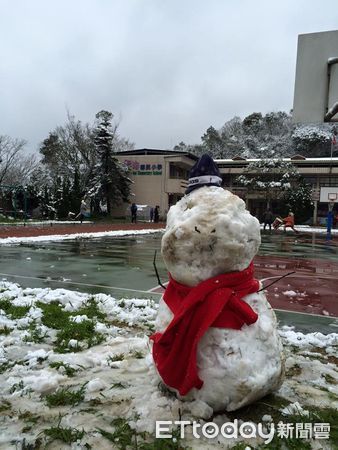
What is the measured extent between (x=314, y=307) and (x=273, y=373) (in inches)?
159

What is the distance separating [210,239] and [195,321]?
56cm

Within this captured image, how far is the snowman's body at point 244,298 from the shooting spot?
2.60 metres

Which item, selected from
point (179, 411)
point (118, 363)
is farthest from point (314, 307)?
point (179, 411)

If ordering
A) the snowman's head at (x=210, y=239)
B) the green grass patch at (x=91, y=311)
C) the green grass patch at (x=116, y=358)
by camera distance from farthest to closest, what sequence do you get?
1. the green grass patch at (x=91, y=311)
2. the green grass patch at (x=116, y=358)
3. the snowman's head at (x=210, y=239)

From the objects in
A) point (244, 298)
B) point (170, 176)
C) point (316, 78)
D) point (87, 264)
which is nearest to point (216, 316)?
point (244, 298)

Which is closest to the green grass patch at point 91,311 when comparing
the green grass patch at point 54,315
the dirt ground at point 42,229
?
the green grass patch at point 54,315

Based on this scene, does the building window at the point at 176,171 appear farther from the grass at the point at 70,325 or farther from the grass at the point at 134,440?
the grass at the point at 134,440

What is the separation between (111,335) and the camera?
4586 mm

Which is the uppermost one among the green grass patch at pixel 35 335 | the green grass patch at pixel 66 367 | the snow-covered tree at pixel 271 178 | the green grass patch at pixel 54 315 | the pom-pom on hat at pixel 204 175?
the snow-covered tree at pixel 271 178

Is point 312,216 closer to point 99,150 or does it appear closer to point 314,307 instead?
point 99,150

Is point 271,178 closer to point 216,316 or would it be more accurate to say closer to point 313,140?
point 313,140

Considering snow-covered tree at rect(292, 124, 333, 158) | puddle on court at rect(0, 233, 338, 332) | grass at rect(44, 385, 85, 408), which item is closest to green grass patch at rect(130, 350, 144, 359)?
grass at rect(44, 385, 85, 408)

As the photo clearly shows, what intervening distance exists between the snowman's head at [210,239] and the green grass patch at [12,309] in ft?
10.2

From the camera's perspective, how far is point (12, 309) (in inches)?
212
